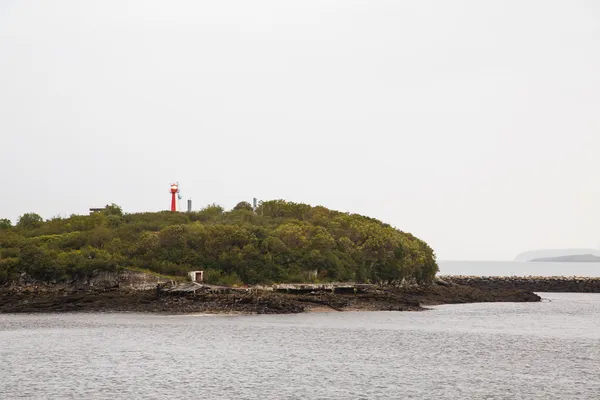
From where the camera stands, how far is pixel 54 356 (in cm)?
4700

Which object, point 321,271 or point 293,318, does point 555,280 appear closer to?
point 321,271

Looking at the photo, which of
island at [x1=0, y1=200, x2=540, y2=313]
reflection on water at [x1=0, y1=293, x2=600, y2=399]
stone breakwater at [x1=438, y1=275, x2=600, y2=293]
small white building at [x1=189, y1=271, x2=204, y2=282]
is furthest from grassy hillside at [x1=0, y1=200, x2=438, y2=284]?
stone breakwater at [x1=438, y1=275, x2=600, y2=293]

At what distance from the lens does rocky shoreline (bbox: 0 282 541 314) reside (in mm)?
77000

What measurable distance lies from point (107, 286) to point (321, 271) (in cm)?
2815

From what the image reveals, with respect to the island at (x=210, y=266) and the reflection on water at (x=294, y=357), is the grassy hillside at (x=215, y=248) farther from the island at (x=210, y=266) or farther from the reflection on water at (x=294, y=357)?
the reflection on water at (x=294, y=357)

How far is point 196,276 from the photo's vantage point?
85.1 meters

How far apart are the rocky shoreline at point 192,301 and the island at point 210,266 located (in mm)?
120

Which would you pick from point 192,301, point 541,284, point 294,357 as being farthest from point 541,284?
point 294,357

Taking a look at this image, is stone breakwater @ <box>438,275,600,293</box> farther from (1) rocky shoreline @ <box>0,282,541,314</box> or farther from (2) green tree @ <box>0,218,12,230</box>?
(2) green tree @ <box>0,218,12,230</box>

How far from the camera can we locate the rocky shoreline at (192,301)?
253 ft

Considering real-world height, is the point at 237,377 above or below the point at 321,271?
below

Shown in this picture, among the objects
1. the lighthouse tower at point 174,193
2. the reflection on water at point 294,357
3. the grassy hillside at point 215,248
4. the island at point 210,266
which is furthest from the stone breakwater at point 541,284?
the reflection on water at point 294,357

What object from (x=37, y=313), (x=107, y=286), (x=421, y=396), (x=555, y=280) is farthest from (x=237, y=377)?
(x=555, y=280)

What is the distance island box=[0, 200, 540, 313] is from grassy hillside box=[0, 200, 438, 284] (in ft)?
0.50
